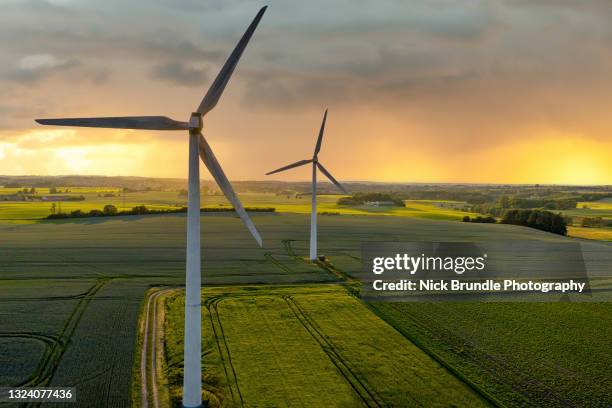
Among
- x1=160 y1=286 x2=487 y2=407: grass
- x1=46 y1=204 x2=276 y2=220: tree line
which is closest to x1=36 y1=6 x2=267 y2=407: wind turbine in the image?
x1=160 y1=286 x2=487 y2=407: grass

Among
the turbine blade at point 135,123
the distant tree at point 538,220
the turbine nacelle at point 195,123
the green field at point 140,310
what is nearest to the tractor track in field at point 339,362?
the green field at point 140,310

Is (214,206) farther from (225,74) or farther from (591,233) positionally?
(225,74)

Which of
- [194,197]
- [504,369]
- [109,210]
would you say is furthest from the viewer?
[109,210]

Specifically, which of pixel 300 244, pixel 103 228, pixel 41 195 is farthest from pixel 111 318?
pixel 41 195

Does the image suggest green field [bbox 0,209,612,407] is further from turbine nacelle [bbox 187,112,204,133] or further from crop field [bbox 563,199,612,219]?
Answer: crop field [bbox 563,199,612,219]

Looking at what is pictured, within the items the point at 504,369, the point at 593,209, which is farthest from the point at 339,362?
the point at 593,209

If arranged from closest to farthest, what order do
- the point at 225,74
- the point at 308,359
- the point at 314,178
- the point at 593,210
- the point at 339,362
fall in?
1. the point at 225,74
2. the point at 339,362
3. the point at 308,359
4. the point at 314,178
5. the point at 593,210

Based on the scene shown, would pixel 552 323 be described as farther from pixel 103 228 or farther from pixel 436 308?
pixel 103 228
